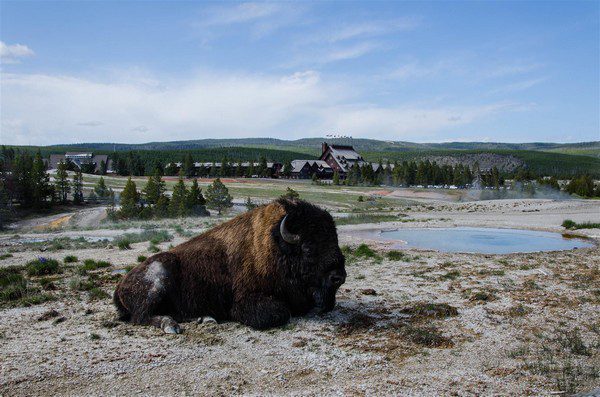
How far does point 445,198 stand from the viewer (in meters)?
69.6

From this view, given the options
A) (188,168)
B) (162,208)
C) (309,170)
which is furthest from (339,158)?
(162,208)

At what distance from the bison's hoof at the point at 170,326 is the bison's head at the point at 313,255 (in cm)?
203

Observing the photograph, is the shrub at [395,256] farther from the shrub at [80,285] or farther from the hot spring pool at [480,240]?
the shrub at [80,285]

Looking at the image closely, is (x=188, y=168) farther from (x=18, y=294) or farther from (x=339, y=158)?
(x=18, y=294)

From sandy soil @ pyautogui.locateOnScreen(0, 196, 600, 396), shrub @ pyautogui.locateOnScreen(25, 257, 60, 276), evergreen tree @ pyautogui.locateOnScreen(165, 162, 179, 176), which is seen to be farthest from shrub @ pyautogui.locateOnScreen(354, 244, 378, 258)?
evergreen tree @ pyautogui.locateOnScreen(165, 162, 179, 176)

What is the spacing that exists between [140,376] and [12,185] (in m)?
62.9

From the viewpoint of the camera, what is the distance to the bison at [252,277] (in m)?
7.89

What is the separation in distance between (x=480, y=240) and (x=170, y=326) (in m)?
20.2

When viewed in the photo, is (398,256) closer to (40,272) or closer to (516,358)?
(516,358)

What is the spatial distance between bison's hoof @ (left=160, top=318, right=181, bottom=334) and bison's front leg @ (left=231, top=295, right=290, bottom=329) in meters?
0.98

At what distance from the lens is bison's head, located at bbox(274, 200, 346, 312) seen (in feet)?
25.6

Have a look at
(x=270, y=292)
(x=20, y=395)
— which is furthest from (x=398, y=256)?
(x=20, y=395)

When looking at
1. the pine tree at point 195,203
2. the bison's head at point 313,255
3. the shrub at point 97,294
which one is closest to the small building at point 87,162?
the pine tree at point 195,203

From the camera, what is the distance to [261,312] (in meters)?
7.83
